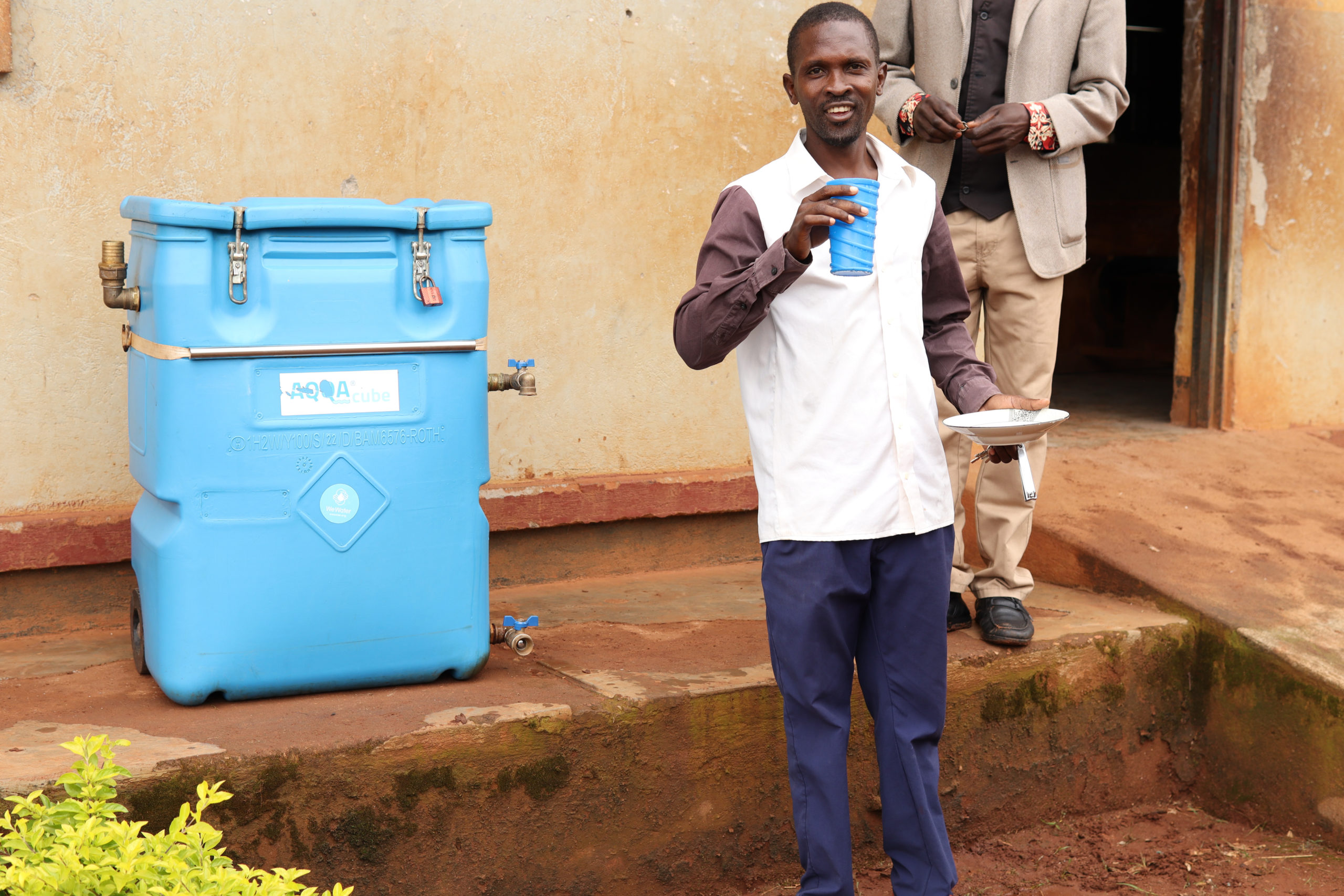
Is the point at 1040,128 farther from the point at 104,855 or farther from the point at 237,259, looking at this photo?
the point at 104,855

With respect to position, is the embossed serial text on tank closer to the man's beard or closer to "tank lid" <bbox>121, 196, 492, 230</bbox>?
"tank lid" <bbox>121, 196, 492, 230</bbox>

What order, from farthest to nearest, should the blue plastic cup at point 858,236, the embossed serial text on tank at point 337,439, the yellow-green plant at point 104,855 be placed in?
the embossed serial text on tank at point 337,439, the blue plastic cup at point 858,236, the yellow-green plant at point 104,855

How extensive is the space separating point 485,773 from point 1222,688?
202cm

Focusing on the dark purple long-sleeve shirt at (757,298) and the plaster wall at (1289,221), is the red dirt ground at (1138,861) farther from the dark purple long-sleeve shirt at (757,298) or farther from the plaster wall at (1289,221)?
the plaster wall at (1289,221)

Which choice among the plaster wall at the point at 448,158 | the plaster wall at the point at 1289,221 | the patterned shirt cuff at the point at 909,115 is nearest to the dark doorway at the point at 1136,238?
the plaster wall at the point at 1289,221

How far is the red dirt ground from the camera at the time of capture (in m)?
3.01

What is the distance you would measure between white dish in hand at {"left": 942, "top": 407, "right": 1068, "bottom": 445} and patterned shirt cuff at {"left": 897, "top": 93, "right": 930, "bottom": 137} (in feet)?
3.86

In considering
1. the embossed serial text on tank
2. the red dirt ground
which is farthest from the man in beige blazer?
the embossed serial text on tank

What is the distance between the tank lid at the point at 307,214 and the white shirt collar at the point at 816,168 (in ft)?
2.50

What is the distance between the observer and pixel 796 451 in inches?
88.6

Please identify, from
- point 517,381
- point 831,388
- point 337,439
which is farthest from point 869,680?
point 337,439

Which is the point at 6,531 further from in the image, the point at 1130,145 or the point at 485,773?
the point at 1130,145

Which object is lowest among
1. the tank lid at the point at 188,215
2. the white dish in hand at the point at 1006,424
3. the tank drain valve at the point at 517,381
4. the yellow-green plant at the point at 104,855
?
the yellow-green plant at the point at 104,855

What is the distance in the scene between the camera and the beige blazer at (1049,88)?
10.1 feet
